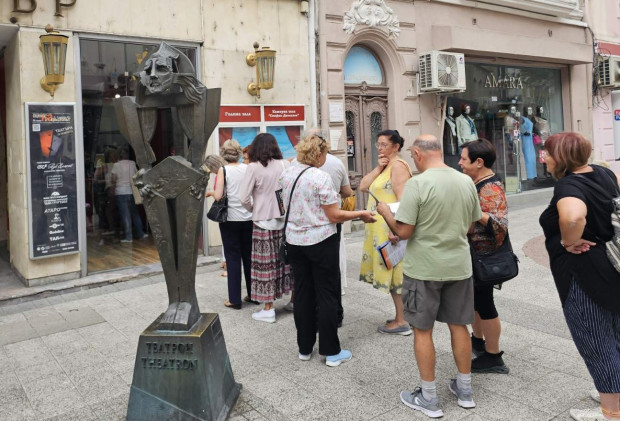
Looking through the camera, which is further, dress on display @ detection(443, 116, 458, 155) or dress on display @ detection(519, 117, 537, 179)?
dress on display @ detection(519, 117, 537, 179)

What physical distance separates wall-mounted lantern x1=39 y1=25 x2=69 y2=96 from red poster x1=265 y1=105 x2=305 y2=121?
3.26m

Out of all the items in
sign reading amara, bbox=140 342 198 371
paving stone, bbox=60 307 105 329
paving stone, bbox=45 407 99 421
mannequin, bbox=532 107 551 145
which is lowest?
paving stone, bbox=45 407 99 421

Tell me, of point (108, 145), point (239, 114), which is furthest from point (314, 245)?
point (108, 145)

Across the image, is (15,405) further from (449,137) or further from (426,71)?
(449,137)

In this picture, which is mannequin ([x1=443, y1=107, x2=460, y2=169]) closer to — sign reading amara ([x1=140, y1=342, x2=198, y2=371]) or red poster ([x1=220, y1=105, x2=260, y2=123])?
red poster ([x1=220, y1=105, x2=260, y2=123])

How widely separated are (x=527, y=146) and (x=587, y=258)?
1186cm

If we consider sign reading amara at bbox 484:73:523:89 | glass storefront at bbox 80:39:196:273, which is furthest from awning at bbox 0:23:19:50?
sign reading amara at bbox 484:73:523:89

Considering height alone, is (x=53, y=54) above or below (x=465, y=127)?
above

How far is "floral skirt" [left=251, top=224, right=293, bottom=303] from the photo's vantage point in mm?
5402

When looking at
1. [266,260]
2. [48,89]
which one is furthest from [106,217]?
[266,260]

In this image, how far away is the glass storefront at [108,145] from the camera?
314 inches

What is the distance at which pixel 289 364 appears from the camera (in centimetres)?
437

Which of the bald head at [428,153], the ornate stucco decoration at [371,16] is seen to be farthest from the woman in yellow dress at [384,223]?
the ornate stucco decoration at [371,16]

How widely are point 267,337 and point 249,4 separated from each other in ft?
19.5
